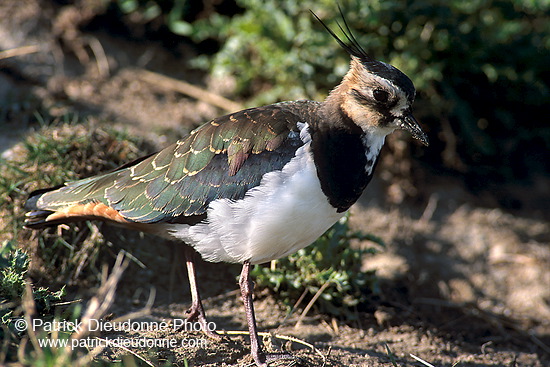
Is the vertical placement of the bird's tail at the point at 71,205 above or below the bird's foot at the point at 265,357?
above

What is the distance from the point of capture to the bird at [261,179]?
3664 millimetres

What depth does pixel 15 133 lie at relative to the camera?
5.56 meters

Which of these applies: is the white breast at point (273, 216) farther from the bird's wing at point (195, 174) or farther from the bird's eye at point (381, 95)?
the bird's eye at point (381, 95)

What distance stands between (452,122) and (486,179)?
2.32 feet

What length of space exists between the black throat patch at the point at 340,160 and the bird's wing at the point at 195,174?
15 cm

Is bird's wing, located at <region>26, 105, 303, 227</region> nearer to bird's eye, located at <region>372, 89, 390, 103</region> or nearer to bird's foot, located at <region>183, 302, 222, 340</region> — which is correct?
bird's eye, located at <region>372, 89, 390, 103</region>

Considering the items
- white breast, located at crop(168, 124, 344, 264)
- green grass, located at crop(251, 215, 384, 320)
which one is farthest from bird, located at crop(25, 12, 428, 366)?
green grass, located at crop(251, 215, 384, 320)

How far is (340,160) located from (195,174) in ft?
2.85

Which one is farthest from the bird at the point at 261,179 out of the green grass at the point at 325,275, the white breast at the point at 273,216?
the green grass at the point at 325,275

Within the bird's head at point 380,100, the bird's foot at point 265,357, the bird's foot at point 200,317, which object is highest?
the bird's head at point 380,100

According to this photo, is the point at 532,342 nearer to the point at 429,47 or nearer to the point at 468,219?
the point at 468,219

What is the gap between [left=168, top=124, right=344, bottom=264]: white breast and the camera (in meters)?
3.62

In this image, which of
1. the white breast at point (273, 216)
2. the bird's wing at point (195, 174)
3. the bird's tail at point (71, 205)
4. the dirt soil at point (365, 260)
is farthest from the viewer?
the dirt soil at point (365, 260)

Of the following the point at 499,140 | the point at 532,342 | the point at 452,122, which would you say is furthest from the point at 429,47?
the point at 532,342
